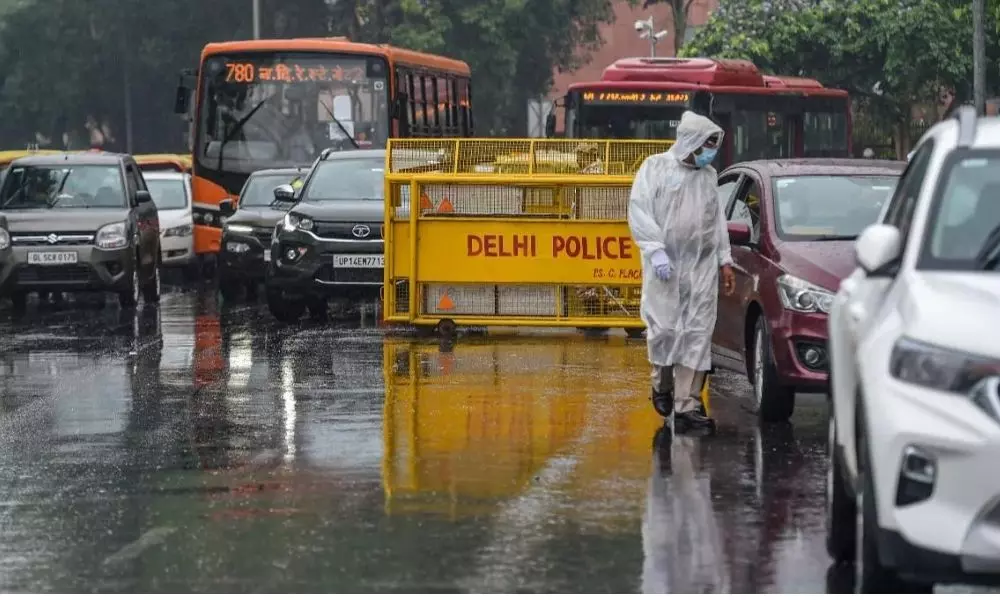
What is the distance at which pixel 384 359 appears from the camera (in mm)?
17031

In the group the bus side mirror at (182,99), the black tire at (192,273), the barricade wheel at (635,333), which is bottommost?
the black tire at (192,273)

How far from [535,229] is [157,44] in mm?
46102

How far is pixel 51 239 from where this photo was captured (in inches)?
944

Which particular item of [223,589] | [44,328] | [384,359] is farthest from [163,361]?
[223,589]

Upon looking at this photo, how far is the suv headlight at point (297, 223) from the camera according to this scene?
2142 cm

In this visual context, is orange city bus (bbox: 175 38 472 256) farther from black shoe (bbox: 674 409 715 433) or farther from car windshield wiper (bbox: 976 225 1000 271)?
car windshield wiper (bbox: 976 225 1000 271)

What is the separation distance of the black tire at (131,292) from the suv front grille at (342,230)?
374 centimetres

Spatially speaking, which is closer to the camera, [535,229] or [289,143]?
[535,229]

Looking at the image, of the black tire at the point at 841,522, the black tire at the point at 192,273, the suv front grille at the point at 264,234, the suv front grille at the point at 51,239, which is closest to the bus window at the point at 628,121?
the black tire at the point at 192,273

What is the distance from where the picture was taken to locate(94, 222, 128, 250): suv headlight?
24078mm

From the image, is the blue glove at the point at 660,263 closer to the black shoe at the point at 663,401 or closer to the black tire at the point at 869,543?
the black shoe at the point at 663,401

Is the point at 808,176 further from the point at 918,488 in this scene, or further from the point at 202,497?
the point at 918,488

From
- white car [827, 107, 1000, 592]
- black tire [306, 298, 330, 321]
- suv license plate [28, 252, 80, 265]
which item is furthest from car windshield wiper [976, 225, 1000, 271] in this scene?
suv license plate [28, 252, 80, 265]

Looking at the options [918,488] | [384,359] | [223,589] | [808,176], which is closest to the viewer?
[918,488]
